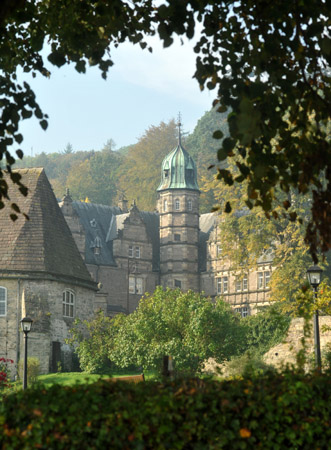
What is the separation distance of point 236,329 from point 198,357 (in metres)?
2.59

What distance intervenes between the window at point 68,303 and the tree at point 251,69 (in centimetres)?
3320

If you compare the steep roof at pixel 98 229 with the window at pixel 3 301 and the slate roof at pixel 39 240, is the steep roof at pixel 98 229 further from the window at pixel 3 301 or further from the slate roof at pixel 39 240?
the window at pixel 3 301

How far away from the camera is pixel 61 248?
47.6 metres

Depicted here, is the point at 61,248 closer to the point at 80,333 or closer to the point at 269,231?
the point at 80,333

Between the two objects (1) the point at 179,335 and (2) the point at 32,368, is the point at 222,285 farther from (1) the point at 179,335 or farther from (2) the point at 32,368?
(2) the point at 32,368

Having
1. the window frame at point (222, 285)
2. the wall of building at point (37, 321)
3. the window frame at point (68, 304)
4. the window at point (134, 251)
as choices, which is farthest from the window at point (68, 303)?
the window frame at point (222, 285)

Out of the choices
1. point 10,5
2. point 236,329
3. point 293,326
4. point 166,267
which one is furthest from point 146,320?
point 10,5

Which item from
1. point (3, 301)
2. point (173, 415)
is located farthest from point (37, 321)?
point (173, 415)

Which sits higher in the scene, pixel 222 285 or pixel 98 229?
pixel 98 229

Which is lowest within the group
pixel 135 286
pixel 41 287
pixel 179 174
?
pixel 41 287

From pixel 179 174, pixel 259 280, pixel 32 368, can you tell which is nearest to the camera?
pixel 32 368

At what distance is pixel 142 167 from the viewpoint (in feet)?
342

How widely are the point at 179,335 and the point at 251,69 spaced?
33.8m

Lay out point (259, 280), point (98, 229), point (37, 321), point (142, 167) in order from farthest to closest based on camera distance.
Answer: point (142, 167)
point (98, 229)
point (259, 280)
point (37, 321)
